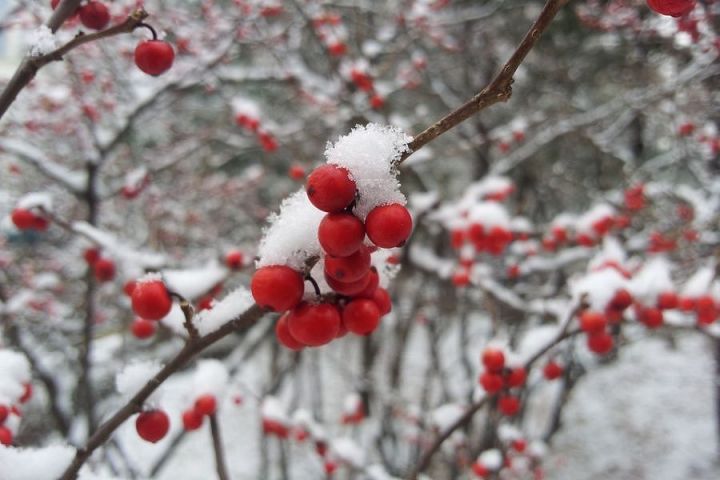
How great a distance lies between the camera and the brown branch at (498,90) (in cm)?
75

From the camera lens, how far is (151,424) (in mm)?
1248

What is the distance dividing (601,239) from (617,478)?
14.1 ft

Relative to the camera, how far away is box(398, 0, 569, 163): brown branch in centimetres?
75

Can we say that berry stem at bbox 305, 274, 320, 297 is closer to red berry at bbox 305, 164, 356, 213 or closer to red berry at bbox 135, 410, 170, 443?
red berry at bbox 305, 164, 356, 213

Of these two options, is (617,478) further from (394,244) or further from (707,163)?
(394,244)

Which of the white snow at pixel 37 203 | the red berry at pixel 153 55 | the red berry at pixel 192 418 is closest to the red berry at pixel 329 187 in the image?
the red berry at pixel 153 55

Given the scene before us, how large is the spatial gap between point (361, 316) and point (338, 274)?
16 cm

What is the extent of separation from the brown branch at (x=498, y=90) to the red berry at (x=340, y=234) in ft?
0.48

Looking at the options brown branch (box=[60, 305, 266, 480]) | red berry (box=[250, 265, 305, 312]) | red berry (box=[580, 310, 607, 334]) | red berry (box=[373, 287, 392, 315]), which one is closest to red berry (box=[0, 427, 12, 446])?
brown branch (box=[60, 305, 266, 480])

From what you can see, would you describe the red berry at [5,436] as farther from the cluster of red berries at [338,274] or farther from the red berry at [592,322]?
the red berry at [592,322]

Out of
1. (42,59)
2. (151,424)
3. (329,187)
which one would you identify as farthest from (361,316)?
(42,59)

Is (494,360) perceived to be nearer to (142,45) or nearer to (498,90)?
(498,90)

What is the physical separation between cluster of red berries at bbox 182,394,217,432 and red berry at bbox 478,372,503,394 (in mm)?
1072

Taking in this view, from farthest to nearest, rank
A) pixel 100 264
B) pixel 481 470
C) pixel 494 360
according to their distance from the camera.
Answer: pixel 481 470 < pixel 100 264 < pixel 494 360
